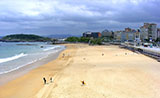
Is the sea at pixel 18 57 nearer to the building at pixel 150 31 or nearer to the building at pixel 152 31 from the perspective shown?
the building at pixel 150 31

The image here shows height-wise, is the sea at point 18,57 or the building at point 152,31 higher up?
the building at point 152,31

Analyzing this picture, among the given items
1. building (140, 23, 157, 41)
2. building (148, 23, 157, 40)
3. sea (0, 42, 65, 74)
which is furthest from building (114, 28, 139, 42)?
sea (0, 42, 65, 74)

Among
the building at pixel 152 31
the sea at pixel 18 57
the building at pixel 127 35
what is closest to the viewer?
the sea at pixel 18 57

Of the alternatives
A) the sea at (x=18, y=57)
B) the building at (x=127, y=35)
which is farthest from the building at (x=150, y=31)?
the sea at (x=18, y=57)

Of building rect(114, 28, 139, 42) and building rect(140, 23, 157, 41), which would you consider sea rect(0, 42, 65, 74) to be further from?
building rect(114, 28, 139, 42)

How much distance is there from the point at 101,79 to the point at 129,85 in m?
2.44

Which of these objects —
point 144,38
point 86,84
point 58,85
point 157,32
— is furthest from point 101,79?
point 157,32

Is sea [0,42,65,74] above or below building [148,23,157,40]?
below

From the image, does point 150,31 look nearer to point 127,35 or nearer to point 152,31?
point 152,31

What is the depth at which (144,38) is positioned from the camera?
260ft

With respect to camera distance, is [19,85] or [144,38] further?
[144,38]

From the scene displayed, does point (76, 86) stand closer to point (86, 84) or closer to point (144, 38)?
point (86, 84)

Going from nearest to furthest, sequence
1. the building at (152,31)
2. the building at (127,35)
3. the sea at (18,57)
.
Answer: the sea at (18,57), the building at (152,31), the building at (127,35)

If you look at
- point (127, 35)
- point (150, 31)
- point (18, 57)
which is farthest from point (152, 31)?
point (18, 57)
